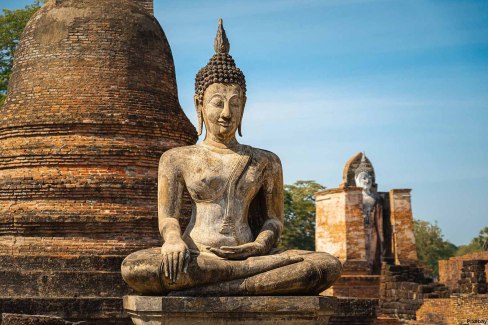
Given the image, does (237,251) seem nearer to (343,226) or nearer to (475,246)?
(343,226)

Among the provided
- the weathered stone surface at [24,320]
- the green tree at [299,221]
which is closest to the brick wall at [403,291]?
the weathered stone surface at [24,320]

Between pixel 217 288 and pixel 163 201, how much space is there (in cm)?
88

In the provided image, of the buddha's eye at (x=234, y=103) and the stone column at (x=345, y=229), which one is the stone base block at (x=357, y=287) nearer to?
the stone column at (x=345, y=229)

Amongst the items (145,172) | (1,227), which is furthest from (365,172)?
(1,227)

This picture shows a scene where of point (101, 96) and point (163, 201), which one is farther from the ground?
point (101, 96)

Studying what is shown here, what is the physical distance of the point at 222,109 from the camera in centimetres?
540

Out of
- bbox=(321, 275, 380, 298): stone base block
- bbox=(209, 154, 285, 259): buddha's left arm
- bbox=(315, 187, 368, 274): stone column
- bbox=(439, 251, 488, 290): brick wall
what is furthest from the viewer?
bbox=(439, 251, 488, 290): brick wall

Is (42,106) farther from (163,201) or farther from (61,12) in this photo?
(163,201)

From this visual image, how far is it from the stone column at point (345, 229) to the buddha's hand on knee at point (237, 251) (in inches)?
568

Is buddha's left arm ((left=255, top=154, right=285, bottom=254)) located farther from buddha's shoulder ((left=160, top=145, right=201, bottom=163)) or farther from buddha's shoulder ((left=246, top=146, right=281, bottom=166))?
buddha's shoulder ((left=160, top=145, right=201, bottom=163))

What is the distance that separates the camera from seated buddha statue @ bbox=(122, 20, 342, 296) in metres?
4.76

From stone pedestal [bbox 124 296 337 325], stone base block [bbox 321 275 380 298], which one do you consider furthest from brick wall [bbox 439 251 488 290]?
stone pedestal [bbox 124 296 337 325]

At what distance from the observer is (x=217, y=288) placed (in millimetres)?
4785

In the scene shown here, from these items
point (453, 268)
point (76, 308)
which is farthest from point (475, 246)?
point (76, 308)
